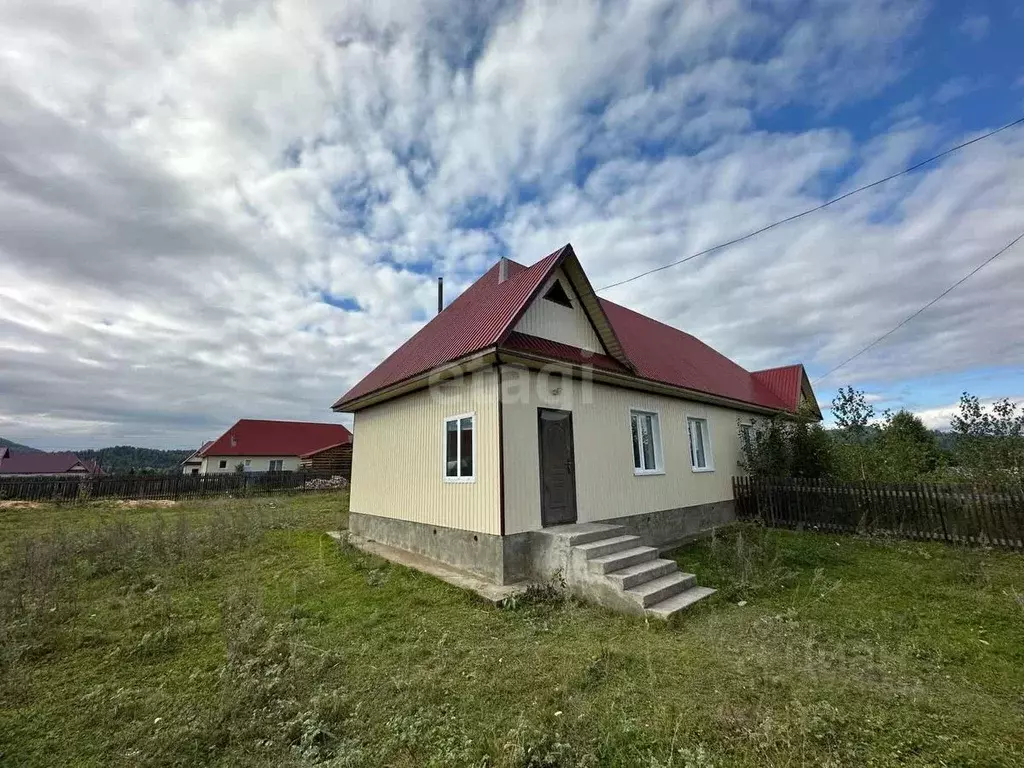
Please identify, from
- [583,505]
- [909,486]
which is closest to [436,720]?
[583,505]

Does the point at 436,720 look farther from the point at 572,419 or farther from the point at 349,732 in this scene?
the point at 572,419

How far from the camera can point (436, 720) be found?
3469 mm

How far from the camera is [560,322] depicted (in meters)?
8.91

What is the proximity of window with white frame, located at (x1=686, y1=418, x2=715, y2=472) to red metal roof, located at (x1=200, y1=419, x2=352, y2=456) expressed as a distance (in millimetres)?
35075

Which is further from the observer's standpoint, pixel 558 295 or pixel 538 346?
pixel 558 295

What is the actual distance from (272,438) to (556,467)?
44582 mm

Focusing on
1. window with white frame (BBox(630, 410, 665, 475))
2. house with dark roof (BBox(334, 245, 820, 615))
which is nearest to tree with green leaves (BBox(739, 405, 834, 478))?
house with dark roof (BBox(334, 245, 820, 615))

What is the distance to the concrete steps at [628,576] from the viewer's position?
18.9ft

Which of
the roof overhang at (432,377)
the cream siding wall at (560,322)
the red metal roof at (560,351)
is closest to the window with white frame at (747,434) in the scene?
the red metal roof at (560,351)

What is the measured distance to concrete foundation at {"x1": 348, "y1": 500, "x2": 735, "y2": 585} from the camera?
23.1 feet

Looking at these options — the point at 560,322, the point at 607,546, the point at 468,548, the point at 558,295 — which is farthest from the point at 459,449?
the point at 558,295

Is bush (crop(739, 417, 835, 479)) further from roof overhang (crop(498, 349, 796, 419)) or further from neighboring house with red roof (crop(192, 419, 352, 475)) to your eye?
neighboring house with red roof (crop(192, 419, 352, 475))

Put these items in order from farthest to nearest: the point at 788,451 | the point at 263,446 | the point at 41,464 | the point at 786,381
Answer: the point at 41,464
the point at 263,446
the point at 786,381
the point at 788,451

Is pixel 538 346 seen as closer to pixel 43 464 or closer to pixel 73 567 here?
pixel 73 567
